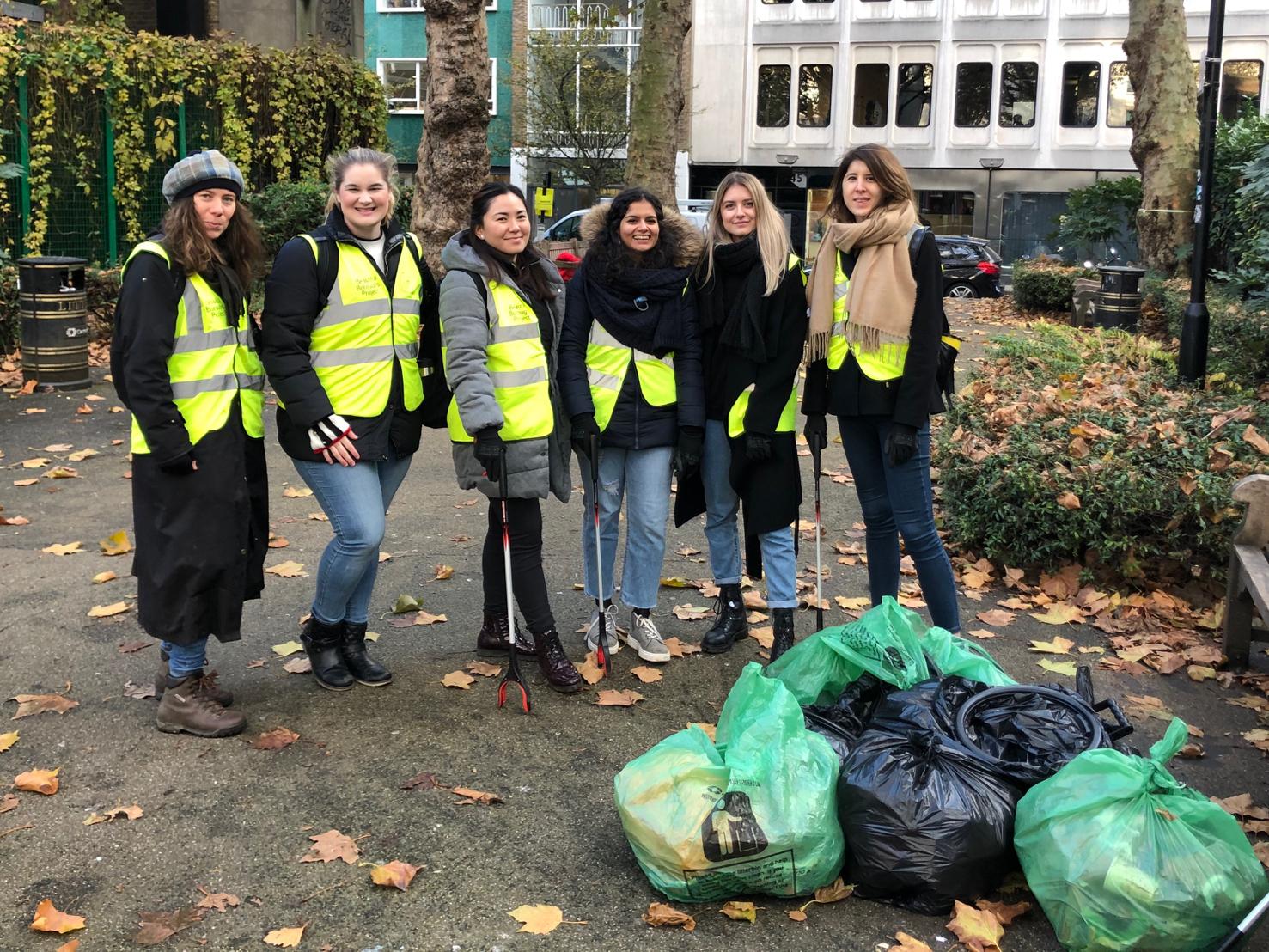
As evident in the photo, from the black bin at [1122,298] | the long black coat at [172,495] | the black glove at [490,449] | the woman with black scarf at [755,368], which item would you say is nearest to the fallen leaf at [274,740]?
the long black coat at [172,495]

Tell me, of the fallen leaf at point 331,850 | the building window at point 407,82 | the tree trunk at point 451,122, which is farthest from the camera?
the building window at point 407,82

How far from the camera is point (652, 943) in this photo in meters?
3.24

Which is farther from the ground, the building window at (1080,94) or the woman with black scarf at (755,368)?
the building window at (1080,94)

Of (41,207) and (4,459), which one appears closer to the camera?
(4,459)

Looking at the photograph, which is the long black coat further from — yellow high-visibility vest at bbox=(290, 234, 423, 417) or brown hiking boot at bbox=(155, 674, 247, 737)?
yellow high-visibility vest at bbox=(290, 234, 423, 417)

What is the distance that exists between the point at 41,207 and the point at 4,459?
20.1ft

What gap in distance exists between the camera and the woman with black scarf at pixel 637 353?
16.4 ft

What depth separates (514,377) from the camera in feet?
15.6

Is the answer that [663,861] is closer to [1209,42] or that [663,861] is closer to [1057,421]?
[1057,421]

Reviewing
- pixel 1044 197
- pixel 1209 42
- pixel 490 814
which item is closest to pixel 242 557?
pixel 490 814

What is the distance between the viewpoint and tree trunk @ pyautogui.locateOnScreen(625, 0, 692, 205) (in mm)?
13859

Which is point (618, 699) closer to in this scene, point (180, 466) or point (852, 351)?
point (852, 351)

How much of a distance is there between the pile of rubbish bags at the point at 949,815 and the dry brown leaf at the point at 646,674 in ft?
3.98

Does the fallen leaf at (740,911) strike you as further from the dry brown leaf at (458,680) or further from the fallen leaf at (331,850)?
the dry brown leaf at (458,680)
